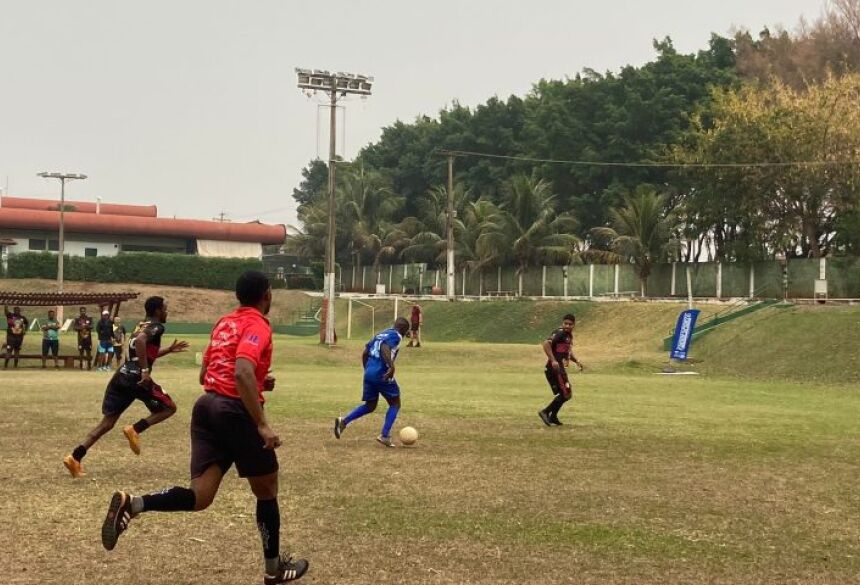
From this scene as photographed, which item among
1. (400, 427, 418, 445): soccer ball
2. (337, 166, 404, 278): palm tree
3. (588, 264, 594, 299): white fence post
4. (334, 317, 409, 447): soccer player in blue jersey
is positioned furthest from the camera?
(337, 166, 404, 278): palm tree

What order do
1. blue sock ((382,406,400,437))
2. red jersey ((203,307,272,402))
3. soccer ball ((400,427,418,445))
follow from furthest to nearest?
blue sock ((382,406,400,437)), soccer ball ((400,427,418,445)), red jersey ((203,307,272,402))

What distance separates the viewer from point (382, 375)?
14344 mm

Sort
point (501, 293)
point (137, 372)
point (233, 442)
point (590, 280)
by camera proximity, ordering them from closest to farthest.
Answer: point (233, 442) → point (137, 372) → point (590, 280) → point (501, 293)

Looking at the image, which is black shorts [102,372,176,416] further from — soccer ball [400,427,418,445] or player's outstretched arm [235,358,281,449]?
player's outstretched arm [235,358,281,449]

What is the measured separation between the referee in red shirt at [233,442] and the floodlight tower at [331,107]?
115ft

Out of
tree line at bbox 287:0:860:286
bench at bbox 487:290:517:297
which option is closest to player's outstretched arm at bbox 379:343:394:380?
tree line at bbox 287:0:860:286

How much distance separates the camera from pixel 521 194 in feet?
211

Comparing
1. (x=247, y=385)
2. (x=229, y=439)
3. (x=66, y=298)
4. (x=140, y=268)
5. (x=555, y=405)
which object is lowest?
(x=555, y=405)

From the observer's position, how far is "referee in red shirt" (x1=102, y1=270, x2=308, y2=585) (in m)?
6.82

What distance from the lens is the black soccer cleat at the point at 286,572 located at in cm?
692

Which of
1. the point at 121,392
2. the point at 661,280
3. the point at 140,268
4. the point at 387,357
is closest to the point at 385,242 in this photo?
the point at 140,268

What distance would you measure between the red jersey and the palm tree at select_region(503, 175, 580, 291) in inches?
2262

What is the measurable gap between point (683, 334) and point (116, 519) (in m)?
31.6

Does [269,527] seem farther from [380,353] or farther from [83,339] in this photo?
[83,339]
